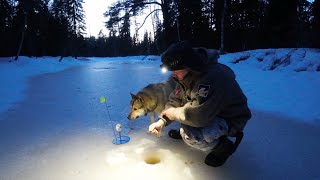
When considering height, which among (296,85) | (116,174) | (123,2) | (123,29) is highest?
(123,2)

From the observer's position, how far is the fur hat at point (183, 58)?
7.16ft

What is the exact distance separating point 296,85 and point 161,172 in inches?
176

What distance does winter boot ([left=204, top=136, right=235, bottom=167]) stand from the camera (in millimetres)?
2408

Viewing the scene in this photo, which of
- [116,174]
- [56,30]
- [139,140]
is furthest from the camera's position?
[56,30]

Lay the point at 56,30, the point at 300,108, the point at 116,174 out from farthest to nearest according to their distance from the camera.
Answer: the point at 56,30 < the point at 300,108 < the point at 116,174

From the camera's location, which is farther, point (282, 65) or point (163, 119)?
point (282, 65)

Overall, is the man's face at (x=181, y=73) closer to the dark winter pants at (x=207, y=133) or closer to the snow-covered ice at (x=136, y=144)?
the dark winter pants at (x=207, y=133)

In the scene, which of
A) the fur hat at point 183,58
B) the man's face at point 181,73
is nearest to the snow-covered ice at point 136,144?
the man's face at point 181,73

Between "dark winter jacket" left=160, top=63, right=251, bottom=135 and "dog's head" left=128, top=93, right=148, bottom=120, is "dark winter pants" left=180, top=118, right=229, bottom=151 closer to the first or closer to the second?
"dark winter jacket" left=160, top=63, right=251, bottom=135

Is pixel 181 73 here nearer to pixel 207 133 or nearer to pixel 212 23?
pixel 207 133

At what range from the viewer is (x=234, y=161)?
2.61 m

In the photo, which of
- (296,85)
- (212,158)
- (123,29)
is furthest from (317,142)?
(123,29)

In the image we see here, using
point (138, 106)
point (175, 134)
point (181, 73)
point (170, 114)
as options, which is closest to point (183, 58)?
point (181, 73)

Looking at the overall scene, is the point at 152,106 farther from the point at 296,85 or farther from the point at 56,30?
the point at 56,30
